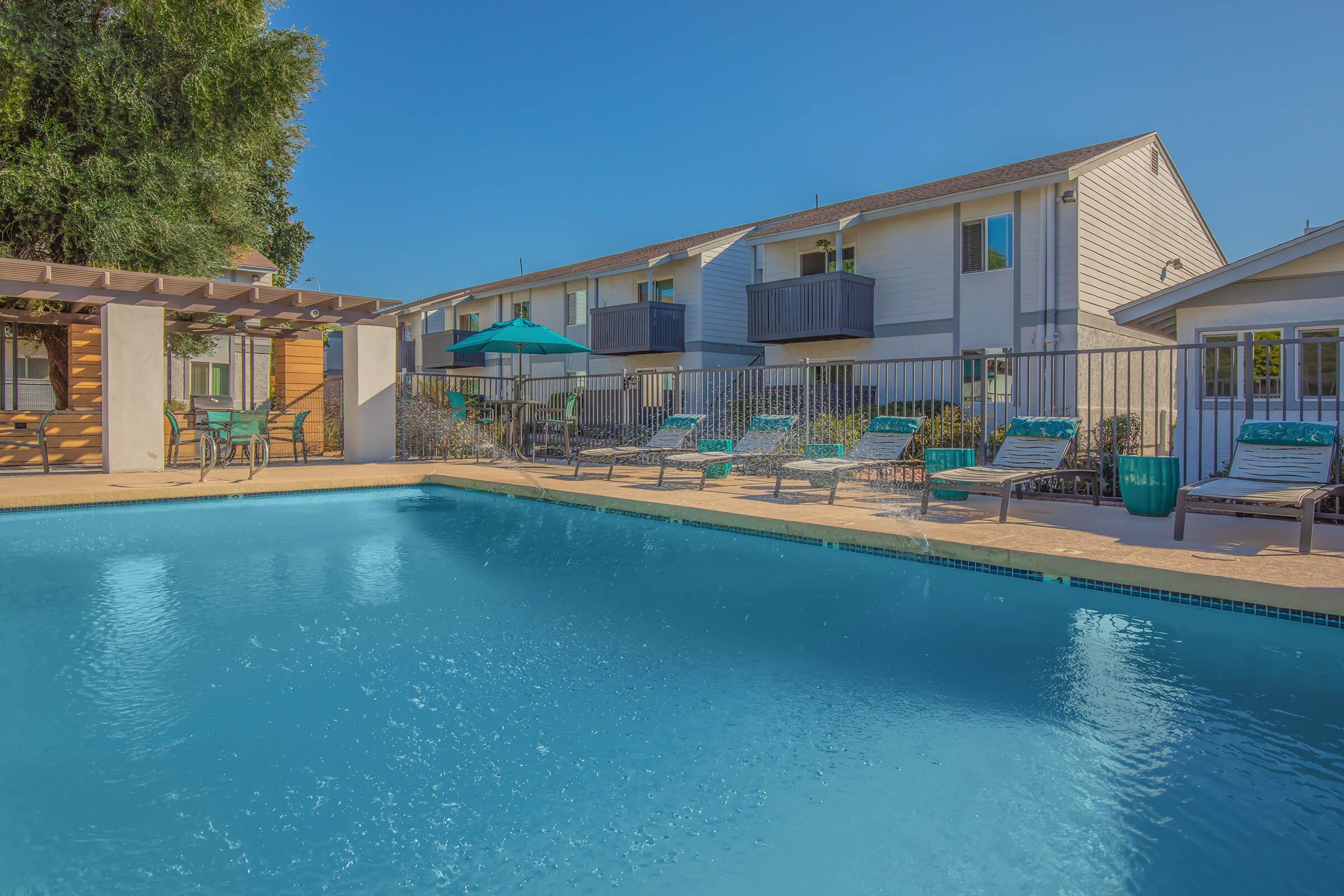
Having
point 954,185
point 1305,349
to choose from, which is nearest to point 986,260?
point 954,185

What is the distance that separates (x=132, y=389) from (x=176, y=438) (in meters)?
1.15

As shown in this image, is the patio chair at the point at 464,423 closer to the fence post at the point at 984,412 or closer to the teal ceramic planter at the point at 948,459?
the teal ceramic planter at the point at 948,459

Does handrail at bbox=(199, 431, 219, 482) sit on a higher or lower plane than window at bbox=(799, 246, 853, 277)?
lower

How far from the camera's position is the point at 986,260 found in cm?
1591

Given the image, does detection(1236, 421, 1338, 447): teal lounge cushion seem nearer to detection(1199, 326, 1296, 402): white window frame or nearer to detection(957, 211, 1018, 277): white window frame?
detection(1199, 326, 1296, 402): white window frame

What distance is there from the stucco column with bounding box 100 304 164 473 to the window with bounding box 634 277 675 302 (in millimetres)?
12911

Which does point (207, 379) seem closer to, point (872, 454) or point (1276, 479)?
point (872, 454)

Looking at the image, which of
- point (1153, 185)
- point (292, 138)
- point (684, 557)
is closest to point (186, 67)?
point (292, 138)

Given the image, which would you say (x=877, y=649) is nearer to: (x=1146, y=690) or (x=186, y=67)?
(x=1146, y=690)

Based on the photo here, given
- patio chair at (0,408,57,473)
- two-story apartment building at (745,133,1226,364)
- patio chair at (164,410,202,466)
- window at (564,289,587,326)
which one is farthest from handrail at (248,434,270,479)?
window at (564,289,587,326)

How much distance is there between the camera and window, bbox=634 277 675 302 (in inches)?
872

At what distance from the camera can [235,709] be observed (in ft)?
11.3

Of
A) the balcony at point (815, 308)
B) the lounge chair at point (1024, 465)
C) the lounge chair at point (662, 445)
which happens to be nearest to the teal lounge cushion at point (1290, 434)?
the lounge chair at point (1024, 465)

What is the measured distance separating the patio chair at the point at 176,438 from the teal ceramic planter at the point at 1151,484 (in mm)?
10659
